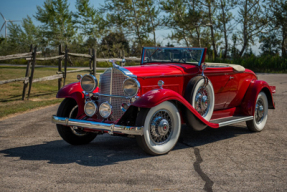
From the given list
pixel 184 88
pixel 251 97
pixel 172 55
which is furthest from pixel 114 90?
pixel 251 97

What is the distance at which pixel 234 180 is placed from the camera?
144 inches

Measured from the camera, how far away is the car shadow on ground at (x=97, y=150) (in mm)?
4512

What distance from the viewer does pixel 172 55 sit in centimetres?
625

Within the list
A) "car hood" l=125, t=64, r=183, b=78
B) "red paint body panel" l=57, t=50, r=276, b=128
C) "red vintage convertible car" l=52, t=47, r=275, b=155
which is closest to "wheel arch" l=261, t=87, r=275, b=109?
"red paint body panel" l=57, t=50, r=276, b=128

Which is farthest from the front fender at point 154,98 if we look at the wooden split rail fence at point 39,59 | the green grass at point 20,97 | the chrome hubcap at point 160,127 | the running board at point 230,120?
the green grass at point 20,97

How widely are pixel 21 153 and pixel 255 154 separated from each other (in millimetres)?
3360

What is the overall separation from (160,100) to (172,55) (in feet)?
6.45

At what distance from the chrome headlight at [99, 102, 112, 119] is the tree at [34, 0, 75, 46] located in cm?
4017

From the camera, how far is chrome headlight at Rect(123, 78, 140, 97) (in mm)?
4824

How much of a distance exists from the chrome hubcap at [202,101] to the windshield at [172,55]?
0.62 metres

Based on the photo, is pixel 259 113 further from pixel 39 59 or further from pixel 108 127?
pixel 39 59

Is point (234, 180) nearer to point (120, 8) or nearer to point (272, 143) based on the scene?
point (272, 143)

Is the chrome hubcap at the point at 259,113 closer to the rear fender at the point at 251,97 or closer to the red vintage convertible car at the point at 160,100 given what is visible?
the red vintage convertible car at the point at 160,100

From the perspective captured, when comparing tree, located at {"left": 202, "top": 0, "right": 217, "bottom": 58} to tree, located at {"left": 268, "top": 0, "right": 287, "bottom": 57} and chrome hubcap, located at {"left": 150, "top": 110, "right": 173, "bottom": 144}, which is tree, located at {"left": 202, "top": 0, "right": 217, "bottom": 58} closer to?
tree, located at {"left": 268, "top": 0, "right": 287, "bottom": 57}
